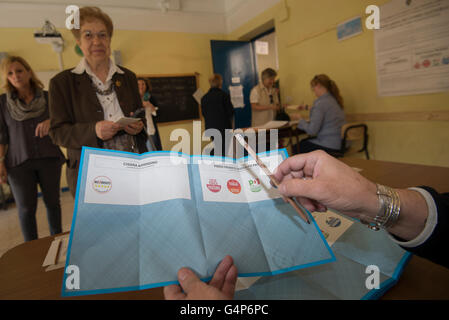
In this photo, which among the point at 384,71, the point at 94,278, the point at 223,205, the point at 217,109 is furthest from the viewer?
the point at 217,109

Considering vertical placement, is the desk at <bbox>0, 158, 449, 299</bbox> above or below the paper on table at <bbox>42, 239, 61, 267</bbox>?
below

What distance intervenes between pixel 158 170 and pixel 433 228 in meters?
0.58

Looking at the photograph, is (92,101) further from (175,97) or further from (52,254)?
(175,97)

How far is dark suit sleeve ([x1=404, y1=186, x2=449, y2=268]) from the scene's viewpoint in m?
0.44

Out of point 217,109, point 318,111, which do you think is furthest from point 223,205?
point 217,109

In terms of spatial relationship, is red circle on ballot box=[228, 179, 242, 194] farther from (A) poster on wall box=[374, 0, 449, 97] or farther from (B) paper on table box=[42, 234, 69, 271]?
(A) poster on wall box=[374, 0, 449, 97]

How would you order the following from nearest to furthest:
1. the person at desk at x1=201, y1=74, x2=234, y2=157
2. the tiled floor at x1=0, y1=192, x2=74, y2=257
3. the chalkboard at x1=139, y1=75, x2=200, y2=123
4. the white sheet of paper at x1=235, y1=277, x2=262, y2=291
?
the white sheet of paper at x1=235, y1=277, x2=262, y2=291 < the tiled floor at x1=0, y1=192, x2=74, y2=257 < the person at desk at x1=201, y1=74, x2=234, y2=157 < the chalkboard at x1=139, y1=75, x2=200, y2=123

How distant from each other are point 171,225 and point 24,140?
1768 mm

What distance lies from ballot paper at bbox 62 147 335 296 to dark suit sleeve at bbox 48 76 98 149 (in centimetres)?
63

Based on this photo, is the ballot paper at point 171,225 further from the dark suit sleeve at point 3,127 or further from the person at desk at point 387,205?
the dark suit sleeve at point 3,127

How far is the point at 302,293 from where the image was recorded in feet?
1.41

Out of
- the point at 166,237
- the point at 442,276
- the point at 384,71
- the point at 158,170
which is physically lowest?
the point at 442,276

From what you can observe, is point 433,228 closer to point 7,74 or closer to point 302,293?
point 302,293

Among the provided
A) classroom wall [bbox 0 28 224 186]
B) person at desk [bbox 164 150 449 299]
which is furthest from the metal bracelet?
classroom wall [bbox 0 28 224 186]
